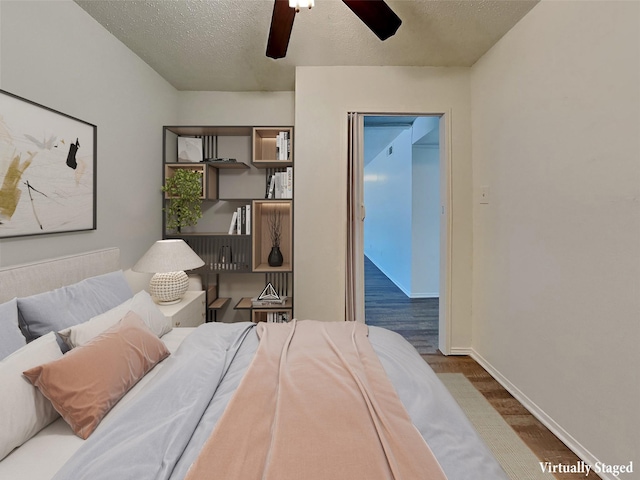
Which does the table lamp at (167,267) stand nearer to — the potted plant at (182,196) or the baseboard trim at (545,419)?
the potted plant at (182,196)

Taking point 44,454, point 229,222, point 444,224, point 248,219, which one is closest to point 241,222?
point 248,219

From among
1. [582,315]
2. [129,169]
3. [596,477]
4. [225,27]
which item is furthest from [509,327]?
[129,169]

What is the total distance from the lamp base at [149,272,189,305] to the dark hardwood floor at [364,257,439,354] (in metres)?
2.25

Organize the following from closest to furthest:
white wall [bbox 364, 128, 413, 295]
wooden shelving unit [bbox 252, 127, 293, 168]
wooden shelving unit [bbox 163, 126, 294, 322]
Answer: wooden shelving unit [bbox 252, 127, 293, 168]
wooden shelving unit [bbox 163, 126, 294, 322]
white wall [bbox 364, 128, 413, 295]

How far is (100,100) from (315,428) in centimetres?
248

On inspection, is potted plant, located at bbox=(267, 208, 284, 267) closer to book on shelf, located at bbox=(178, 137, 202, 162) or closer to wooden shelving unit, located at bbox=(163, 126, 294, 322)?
wooden shelving unit, located at bbox=(163, 126, 294, 322)

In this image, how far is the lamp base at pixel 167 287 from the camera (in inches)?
93.8

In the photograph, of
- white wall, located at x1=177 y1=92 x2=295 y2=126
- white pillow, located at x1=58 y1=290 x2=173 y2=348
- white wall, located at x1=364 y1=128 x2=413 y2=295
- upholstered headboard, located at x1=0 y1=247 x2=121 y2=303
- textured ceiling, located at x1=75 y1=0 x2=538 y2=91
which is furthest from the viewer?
white wall, located at x1=364 y1=128 x2=413 y2=295

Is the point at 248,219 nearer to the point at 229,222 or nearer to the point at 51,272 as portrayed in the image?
the point at 229,222

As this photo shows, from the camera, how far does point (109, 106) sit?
7.40 feet

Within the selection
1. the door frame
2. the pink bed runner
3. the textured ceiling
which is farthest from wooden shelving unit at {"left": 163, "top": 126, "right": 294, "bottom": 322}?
the pink bed runner

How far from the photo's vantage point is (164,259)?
91.7 inches

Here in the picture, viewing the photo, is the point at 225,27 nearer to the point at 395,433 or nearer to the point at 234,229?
the point at 234,229

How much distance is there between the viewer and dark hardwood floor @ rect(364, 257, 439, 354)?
11.0 feet
